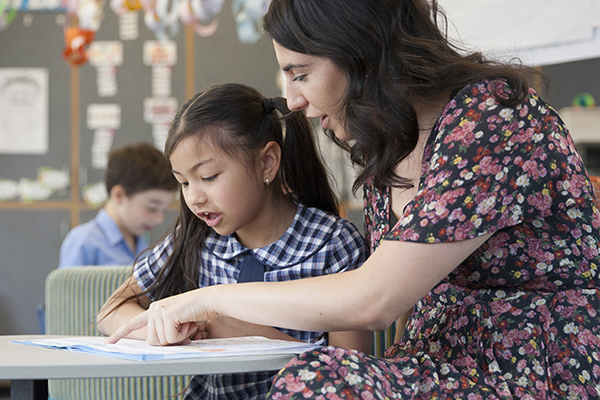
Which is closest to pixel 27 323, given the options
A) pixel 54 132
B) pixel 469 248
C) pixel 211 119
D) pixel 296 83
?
pixel 54 132

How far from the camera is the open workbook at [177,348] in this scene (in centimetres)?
86

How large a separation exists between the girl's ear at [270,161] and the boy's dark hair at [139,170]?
1482 mm

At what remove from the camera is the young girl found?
4.36 ft

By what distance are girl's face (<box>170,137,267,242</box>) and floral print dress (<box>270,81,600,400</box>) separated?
16.7 inches

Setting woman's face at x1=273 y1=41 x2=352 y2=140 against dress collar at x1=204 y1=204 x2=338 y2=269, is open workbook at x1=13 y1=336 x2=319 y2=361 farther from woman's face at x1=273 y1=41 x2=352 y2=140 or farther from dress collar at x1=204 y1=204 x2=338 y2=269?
woman's face at x1=273 y1=41 x2=352 y2=140

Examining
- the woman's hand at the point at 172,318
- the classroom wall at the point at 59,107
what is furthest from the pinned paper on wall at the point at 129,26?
the woman's hand at the point at 172,318

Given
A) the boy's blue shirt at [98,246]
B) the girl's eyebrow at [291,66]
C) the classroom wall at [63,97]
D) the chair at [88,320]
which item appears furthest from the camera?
the classroom wall at [63,97]

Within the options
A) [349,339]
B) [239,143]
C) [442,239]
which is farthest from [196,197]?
[442,239]

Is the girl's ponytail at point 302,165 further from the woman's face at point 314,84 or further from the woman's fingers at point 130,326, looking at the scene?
the woman's fingers at point 130,326

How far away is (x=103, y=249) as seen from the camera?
2756 mm

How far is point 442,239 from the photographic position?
36.4 inches

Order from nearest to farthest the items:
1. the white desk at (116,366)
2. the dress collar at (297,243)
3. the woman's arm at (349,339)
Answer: the white desk at (116,366), the woman's arm at (349,339), the dress collar at (297,243)

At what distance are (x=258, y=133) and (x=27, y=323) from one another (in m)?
3.06

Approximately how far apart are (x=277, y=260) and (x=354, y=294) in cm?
47
